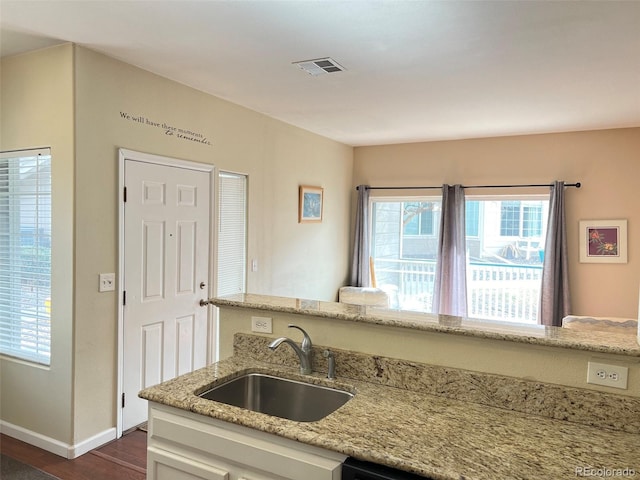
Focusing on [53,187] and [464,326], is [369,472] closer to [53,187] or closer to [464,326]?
[464,326]

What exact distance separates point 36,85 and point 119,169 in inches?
28.1

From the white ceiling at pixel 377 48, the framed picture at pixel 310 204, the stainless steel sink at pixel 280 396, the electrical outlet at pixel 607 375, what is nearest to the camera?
the electrical outlet at pixel 607 375

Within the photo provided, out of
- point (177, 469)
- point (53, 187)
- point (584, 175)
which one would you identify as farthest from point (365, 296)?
point (177, 469)

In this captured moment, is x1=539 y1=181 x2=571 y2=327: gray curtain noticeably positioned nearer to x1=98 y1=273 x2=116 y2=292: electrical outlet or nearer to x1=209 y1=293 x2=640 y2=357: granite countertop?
x1=209 y1=293 x2=640 y2=357: granite countertop

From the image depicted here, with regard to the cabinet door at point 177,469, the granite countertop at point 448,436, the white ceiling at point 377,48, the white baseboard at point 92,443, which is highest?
the white ceiling at point 377,48

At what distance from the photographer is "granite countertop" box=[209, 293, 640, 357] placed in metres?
1.57

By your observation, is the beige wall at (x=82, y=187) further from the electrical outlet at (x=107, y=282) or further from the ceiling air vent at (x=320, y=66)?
the ceiling air vent at (x=320, y=66)

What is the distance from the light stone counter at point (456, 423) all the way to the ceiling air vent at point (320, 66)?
1.91m

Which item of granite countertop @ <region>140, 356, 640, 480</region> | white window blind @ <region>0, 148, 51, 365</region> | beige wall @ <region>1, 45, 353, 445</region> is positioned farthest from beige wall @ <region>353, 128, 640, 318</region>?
white window blind @ <region>0, 148, 51, 365</region>

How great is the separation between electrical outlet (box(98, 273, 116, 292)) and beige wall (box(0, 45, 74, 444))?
0.19 meters

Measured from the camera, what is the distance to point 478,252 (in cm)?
564

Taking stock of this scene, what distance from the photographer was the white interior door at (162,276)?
10.5ft

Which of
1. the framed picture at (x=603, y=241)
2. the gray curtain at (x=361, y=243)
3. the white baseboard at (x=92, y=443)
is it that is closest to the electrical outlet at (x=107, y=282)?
the white baseboard at (x=92, y=443)

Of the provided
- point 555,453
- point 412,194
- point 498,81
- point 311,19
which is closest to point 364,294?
point 412,194
